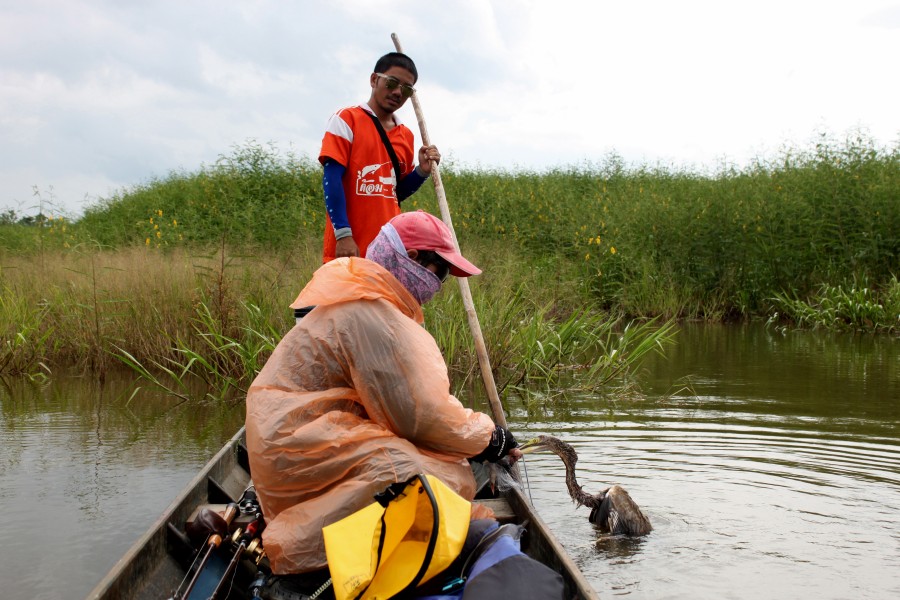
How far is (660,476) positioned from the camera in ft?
16.4

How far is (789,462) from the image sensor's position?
527cm

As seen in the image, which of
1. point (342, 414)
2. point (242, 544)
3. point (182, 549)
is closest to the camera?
point (342, 414)

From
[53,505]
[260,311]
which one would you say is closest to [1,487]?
[53,505]

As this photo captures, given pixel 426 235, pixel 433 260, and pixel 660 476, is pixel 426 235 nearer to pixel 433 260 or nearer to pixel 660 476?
pixel 433 260

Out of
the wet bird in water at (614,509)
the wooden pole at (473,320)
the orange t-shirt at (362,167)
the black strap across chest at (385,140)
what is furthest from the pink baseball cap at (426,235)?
the black strap across chest at (385,140)

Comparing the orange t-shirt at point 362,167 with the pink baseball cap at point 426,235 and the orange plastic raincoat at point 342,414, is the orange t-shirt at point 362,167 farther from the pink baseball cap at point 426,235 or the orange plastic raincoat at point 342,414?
the orange plastic raincoat at point 342,414

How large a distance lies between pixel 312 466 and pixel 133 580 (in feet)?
2.29

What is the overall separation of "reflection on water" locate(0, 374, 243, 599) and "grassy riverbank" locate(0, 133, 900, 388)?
66cm

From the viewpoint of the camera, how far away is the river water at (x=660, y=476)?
12.2 feet

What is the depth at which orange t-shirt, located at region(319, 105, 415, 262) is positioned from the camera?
442 cm

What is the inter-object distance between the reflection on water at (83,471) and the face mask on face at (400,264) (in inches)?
73.5

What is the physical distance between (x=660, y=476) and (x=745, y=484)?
1.47 ft

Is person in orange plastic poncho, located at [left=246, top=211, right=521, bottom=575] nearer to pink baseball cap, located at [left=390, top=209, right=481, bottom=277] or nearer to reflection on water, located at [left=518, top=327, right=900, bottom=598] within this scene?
pink baseball cap, located at [left=390, top=209, right=481, bottom=277]

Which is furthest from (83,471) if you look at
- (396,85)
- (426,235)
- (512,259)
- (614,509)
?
(512,259)
